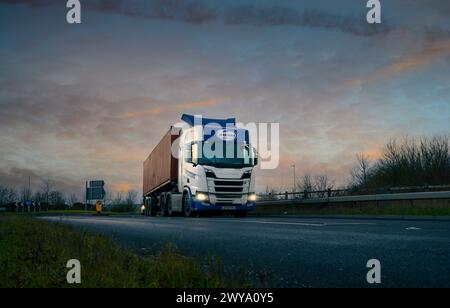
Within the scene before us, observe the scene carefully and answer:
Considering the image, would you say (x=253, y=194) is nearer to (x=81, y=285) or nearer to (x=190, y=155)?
(x=190, y=155)

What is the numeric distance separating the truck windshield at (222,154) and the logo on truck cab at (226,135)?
21 centimetres

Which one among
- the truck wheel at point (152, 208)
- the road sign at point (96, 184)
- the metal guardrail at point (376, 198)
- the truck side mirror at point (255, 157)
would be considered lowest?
the truck wheel at point (152, 208)

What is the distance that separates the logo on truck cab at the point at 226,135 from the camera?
20656 millimetres

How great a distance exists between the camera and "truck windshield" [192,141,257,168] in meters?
20.3

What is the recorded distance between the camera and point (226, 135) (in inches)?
816

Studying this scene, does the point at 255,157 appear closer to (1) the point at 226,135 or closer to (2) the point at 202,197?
(1) the point at 226,135

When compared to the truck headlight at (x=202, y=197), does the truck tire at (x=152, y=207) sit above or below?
below

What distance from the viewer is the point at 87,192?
54250mm

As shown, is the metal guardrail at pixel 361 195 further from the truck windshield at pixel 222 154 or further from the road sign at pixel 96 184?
the road sign at pixel 96 184

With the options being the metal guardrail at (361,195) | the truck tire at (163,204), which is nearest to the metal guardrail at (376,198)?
the metal guardrail at (361,195)

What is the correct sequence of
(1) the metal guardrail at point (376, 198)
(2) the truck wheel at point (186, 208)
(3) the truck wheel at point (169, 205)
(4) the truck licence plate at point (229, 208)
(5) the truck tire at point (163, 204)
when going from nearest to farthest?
(1) the metal guardrail at point (376, 198) → (4) the truck licence plate at point (229, 208) → (2) the truck wheel at point (186, 208) → (3) the truck wheel at point (169, 205) → (5) the truck tire at point (163, 204)

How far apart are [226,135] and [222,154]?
33.6 inches
